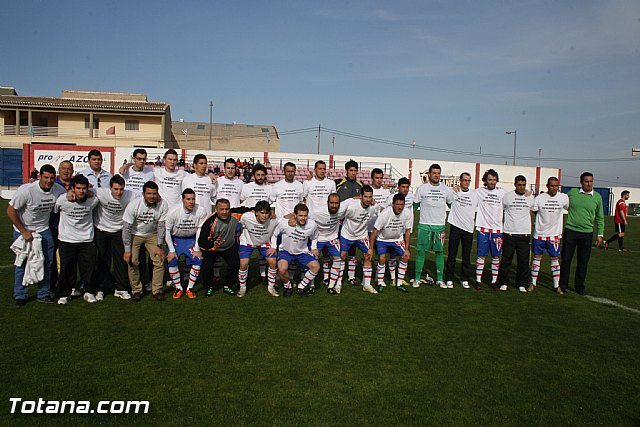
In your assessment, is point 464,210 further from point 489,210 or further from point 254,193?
point 254,193

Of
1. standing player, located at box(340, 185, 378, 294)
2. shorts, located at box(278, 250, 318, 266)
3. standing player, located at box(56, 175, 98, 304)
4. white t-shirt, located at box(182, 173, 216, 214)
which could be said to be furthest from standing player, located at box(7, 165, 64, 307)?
standing player, located at box(340, 185, 378, 294)

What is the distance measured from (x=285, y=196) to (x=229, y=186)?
102 cm

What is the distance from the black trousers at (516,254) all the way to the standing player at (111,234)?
6.41 metres

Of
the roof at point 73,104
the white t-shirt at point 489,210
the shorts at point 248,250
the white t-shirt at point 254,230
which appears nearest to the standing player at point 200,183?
the white t-shirt at point 254,230

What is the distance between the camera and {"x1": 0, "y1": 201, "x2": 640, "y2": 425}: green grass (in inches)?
144

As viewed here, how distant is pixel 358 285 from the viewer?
8.17 m

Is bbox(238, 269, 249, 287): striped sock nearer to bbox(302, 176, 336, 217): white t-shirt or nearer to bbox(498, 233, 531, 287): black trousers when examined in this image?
bbox(302, 176, 336, 217): white t-shirt

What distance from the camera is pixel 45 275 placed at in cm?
638

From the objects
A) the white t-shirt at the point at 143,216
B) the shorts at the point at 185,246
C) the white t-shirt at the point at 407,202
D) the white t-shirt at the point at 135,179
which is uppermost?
the white t-shirt at the point at 135,179

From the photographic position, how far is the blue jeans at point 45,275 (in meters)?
6.19

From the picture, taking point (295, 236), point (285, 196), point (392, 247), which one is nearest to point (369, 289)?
point (392, 247)

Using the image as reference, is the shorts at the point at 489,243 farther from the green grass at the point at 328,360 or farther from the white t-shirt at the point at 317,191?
the white t-shirt at the point at 317,191

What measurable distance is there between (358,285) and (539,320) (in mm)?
3054

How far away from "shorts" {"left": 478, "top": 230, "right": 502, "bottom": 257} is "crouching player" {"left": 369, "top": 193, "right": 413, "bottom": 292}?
137cm
